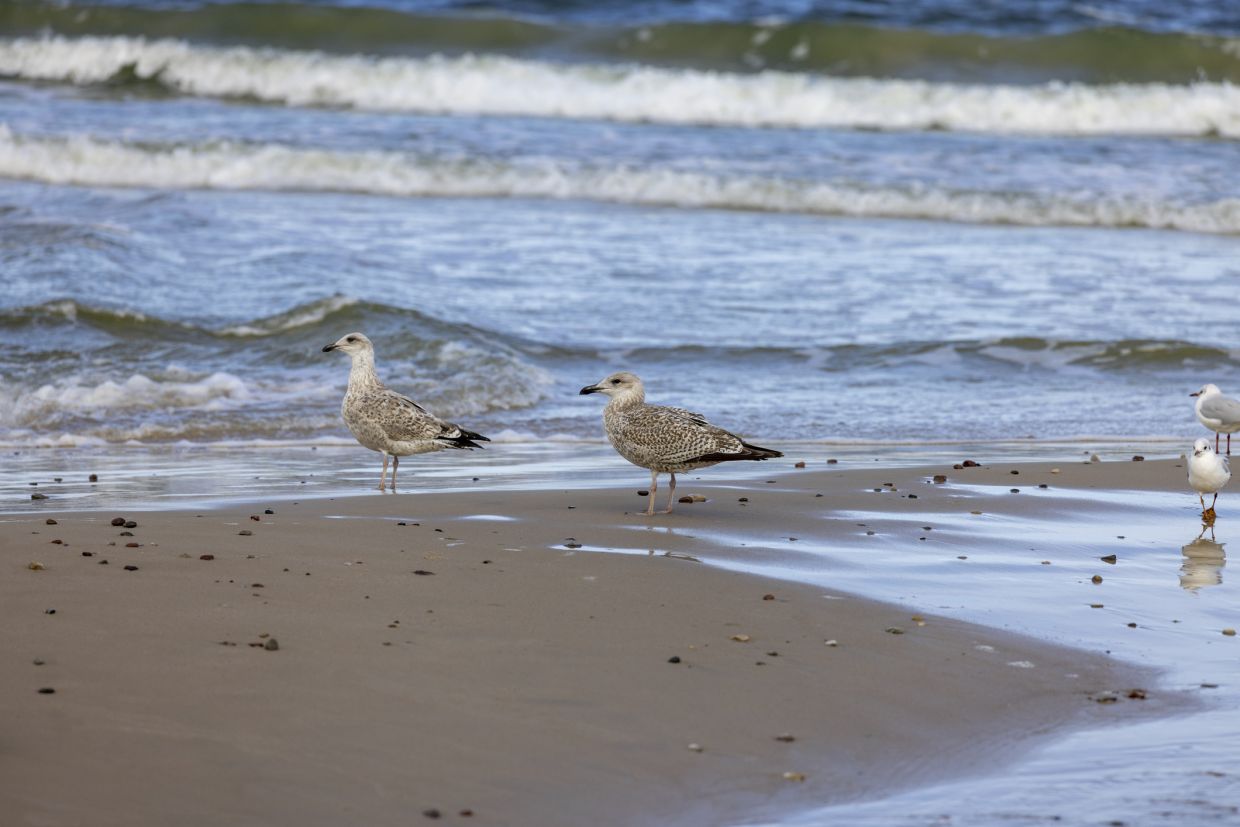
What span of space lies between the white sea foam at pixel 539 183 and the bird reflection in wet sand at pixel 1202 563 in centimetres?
1237

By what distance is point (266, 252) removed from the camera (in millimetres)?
15477

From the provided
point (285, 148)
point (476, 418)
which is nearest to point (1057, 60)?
point (285, 148)

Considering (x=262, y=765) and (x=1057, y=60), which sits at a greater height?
Answer: (x=1057, y=60)

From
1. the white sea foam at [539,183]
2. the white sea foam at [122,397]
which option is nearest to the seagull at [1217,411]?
the white sea foam at [122,397]

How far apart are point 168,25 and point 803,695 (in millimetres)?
29399

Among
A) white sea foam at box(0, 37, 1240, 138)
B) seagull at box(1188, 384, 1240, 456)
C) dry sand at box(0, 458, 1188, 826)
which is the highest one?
white sea foam at box(0, 37, 1240, 138)

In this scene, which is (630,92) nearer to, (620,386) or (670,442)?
(620,386)

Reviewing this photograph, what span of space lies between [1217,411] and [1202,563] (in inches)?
100.0

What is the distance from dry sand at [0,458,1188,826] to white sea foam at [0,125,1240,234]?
13.4 m

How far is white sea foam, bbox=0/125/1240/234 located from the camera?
750 inches

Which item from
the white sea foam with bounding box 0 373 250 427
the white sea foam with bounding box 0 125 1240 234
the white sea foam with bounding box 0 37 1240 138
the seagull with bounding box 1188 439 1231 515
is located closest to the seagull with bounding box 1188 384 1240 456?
the seagull with bounding box 1188 439 1231 515

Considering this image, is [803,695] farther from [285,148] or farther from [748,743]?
[285,148]

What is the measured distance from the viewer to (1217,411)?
353 inches

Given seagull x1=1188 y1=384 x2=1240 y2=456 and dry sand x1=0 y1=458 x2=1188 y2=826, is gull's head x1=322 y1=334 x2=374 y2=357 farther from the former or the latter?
seagull x1=1188 y1=384 x2=1240 y2=456
